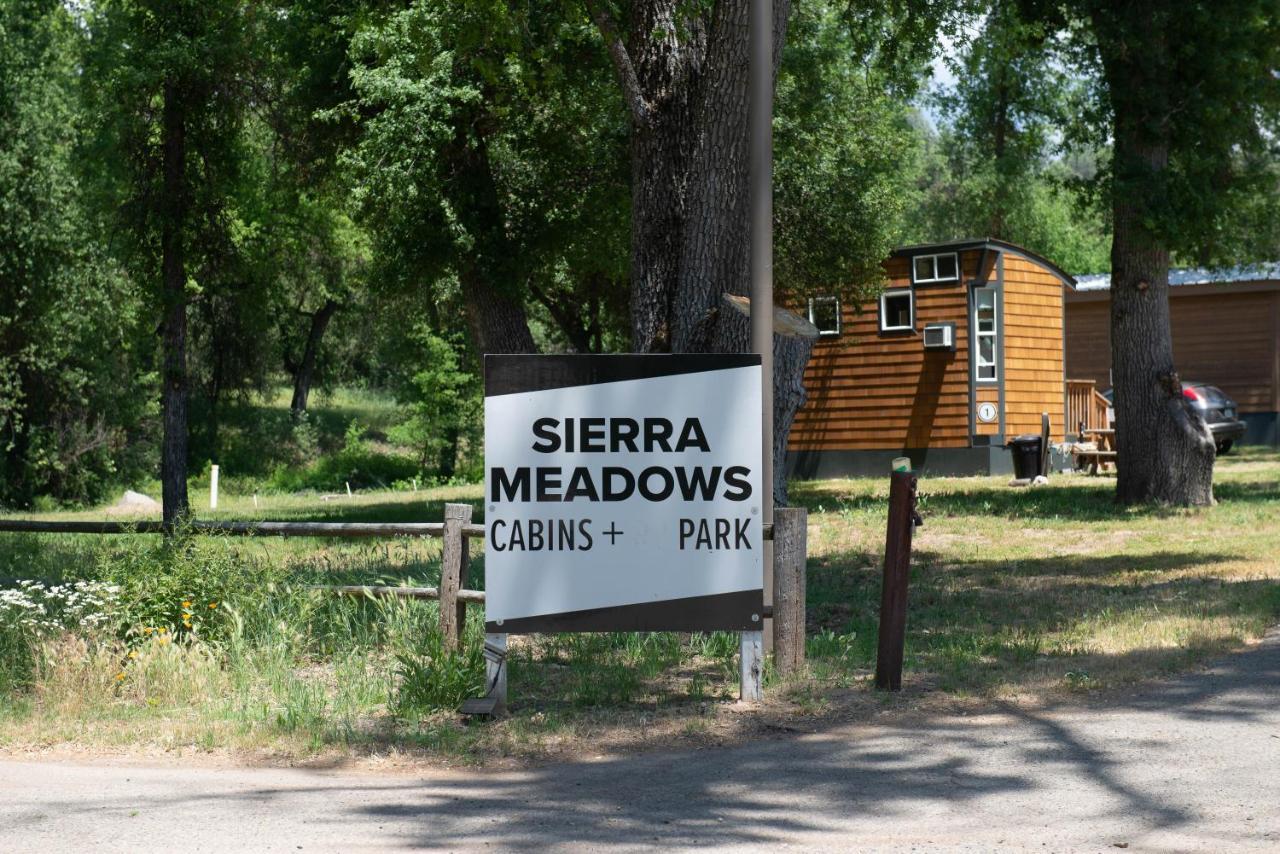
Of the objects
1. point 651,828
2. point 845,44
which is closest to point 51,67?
point 845,44

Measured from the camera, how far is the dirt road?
5332mm

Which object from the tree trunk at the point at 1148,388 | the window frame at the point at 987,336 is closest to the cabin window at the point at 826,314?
the window frame at the point at 987,336

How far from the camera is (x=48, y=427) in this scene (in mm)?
36312

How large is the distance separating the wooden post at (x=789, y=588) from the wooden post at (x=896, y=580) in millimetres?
551

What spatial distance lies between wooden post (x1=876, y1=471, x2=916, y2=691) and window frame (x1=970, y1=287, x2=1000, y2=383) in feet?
68.9

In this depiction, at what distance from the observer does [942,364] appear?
94.5 ft

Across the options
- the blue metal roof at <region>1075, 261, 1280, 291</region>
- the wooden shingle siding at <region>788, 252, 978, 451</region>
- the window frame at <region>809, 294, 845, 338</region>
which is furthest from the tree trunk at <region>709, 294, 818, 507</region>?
the blue metal roof at <region>1075, 261, 1280, 291</region>

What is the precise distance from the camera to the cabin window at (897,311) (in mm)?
28938

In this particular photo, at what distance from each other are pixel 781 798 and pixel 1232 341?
33643 millimetres

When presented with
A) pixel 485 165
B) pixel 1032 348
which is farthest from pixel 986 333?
pixel 485 165

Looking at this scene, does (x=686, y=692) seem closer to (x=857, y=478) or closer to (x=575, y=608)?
(x=575, y=608)

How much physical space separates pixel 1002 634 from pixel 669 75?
5.05m

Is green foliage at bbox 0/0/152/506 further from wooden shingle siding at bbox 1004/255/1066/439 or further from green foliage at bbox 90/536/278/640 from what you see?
green foliage at bbox 90/536/278/640

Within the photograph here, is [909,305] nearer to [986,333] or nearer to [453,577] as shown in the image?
[986,333]
